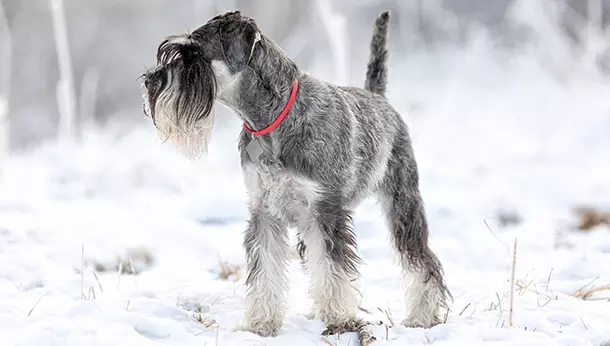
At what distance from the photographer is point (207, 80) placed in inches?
141

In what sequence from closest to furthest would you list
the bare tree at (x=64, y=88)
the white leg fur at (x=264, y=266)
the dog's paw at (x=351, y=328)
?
the dog's paw at (x=351, y=328) < the white leg fur at (x=264, y=266) < the bare tree at (x=64, y=88)

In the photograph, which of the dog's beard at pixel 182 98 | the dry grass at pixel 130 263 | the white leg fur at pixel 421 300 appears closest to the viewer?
the dog's beard at pixel 182 98

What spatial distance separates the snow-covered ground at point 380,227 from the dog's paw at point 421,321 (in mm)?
115

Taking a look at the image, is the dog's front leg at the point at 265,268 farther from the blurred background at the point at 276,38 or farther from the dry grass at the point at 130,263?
the blurred background at the point at 276,38

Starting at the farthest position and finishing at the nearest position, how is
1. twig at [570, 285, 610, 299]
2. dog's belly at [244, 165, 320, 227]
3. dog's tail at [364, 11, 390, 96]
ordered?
dog's tail at [364, 11, 390, 96] < twig at [570, 285, 610, 299] < dog's belly at [244, 165, 320, 227]

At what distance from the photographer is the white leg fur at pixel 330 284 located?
12.6 feet

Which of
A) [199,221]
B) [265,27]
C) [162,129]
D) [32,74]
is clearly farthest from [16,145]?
[162,129]

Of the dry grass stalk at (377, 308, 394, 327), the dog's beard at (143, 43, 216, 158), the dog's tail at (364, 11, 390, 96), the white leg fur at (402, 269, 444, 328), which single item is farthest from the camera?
the dog's tail at (364, 11, 390, 96)

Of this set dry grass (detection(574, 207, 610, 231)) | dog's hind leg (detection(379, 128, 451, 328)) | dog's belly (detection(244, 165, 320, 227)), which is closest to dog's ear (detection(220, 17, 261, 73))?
dog's belly (detection(244, 165, 320, 227))

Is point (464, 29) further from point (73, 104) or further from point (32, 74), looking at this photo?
point (32, 74)

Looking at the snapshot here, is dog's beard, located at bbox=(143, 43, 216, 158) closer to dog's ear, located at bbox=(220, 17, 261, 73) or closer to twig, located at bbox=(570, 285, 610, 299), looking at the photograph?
dog's ear, located at bbox=(220, 17, 261, 73)

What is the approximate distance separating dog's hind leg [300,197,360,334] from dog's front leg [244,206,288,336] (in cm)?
20

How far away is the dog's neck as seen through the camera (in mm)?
3775

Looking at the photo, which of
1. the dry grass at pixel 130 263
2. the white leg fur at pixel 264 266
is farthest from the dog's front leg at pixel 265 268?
the dry grass at pixel 130 263
